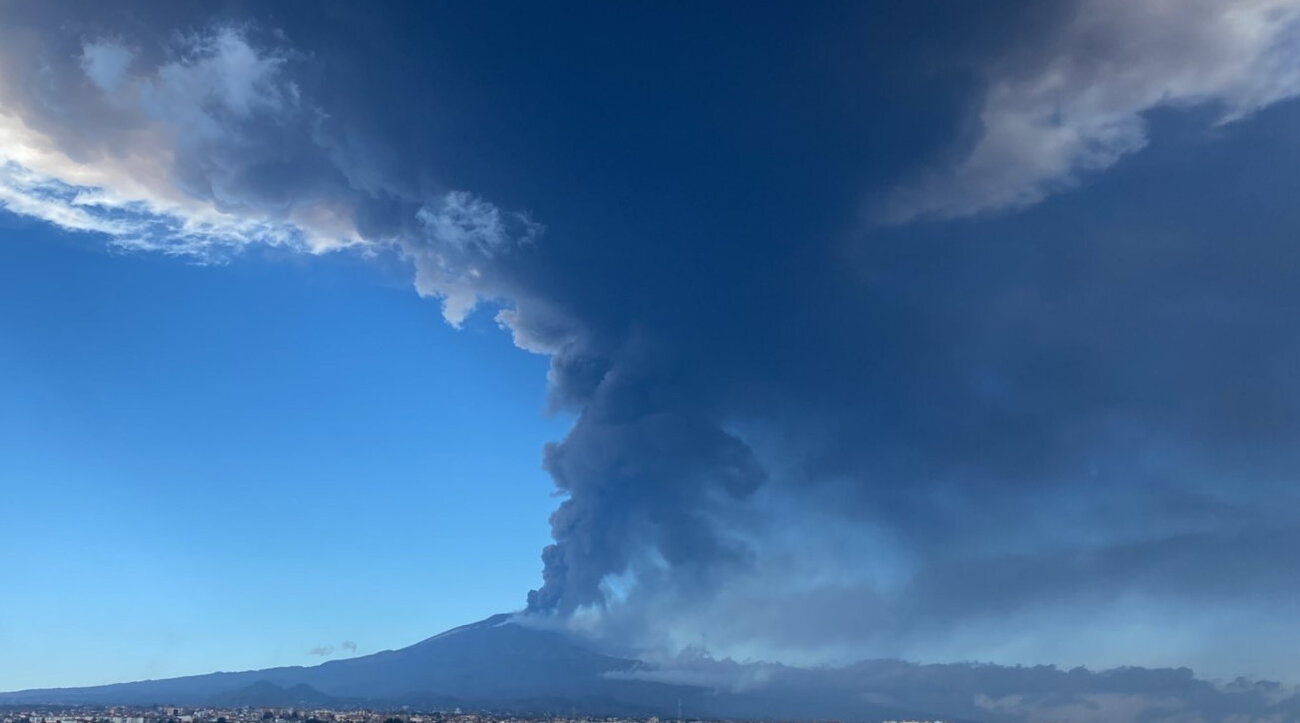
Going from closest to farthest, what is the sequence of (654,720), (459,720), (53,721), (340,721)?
(53,721), (340,721), (459,720), (654,720)

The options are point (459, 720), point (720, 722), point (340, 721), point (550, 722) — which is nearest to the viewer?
point (340, 721)

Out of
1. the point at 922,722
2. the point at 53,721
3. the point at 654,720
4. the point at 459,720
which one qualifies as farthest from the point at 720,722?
the point at 53,721

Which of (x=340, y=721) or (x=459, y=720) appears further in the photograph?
(x=459, y=720)

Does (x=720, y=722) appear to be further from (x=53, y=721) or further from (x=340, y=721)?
(x=53, y=721)

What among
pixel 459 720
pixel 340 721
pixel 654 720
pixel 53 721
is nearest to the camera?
pixel 53 721

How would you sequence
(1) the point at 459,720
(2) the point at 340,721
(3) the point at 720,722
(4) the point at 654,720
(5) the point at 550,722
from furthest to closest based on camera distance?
1. (3) the point at 720,722
2. (4) the point at 654,720
3. (5) the point at 550,722
4. (1) the point at 459,720
5. (2) the point at 340,721

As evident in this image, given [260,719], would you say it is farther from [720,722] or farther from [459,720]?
[720,722]

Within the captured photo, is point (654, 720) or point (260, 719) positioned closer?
point (260, 719)

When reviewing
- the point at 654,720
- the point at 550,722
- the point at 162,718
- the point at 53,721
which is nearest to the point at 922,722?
the point at 654,720
